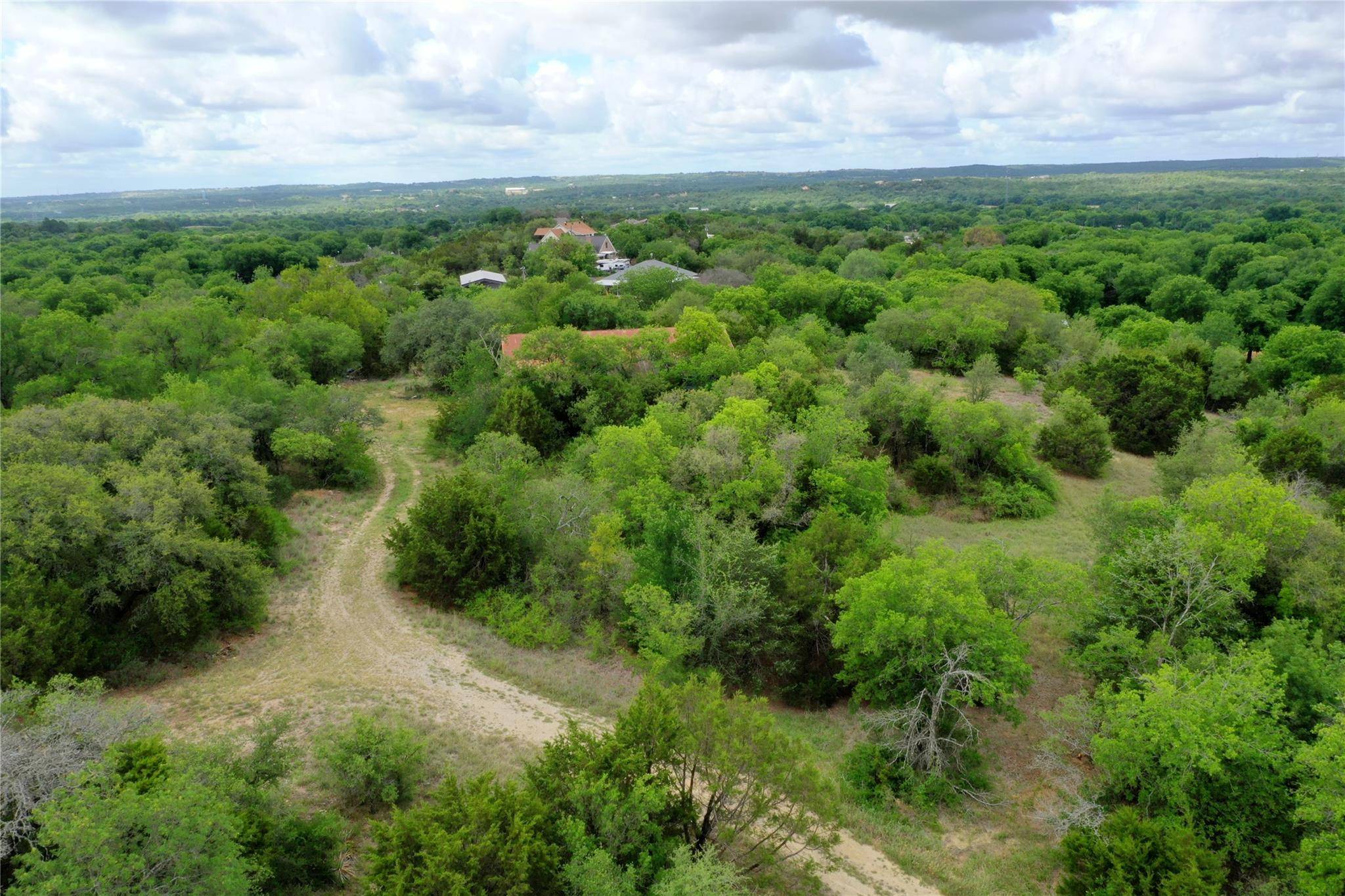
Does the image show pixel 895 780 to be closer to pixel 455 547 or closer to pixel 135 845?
pixel 135 845

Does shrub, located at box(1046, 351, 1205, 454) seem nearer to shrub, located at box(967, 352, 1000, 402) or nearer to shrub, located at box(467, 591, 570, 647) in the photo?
shrub, located at box(967, 352, 1000, 402)

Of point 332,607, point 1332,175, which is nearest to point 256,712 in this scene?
point 332,607

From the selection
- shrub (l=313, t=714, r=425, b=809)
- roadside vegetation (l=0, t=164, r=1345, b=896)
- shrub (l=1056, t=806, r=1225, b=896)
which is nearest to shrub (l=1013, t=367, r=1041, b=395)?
roadside vegetation (l=0, t=164, r=1345, b=896)

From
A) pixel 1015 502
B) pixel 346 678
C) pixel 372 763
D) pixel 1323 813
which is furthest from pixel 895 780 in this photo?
pixel 1015 502

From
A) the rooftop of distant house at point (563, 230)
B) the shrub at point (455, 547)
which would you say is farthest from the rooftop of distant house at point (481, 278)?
the shrub at point (455, 547)

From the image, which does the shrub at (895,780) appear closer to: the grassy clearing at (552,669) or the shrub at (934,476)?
the grassy clearing at (552,669)
